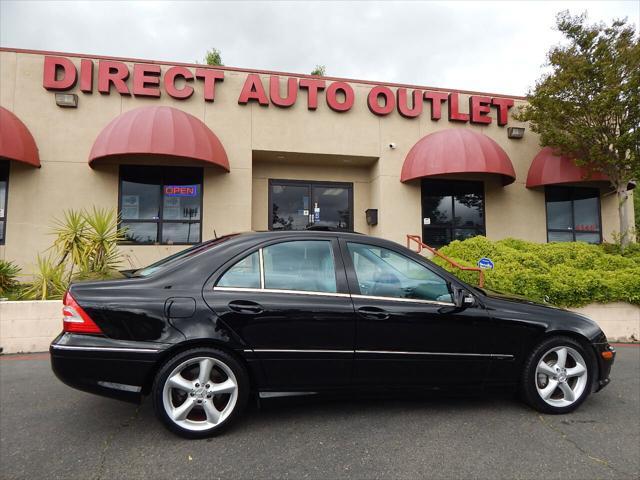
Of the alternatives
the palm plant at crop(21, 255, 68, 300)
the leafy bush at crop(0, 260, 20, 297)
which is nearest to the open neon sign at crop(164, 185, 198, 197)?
the palm plant at crop(21, 255, 68, 300)

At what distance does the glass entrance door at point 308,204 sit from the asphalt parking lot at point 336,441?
296 inches

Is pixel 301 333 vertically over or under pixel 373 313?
under

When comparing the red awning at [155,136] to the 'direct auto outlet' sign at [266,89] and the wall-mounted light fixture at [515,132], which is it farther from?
the wall-mounted light fixture at [515,132]

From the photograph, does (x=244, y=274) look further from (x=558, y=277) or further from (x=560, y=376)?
(x=558, y=277)

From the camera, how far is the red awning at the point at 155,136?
26.1ft

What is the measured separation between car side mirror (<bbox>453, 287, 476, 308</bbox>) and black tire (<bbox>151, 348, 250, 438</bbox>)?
1.72 meters

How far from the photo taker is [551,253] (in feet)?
27.5

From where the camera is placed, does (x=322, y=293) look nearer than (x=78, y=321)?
No

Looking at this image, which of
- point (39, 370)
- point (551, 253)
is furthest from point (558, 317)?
point (551, 253)

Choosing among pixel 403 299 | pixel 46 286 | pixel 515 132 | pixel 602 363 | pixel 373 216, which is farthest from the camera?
pixel 515 132

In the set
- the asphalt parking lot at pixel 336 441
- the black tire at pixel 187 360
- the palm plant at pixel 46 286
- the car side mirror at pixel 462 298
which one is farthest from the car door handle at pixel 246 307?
the palm plant at pixel 46 286

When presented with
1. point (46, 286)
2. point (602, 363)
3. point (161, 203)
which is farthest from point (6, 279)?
point (602, 363)

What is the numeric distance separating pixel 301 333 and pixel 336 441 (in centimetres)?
80

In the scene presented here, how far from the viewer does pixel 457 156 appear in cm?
923
